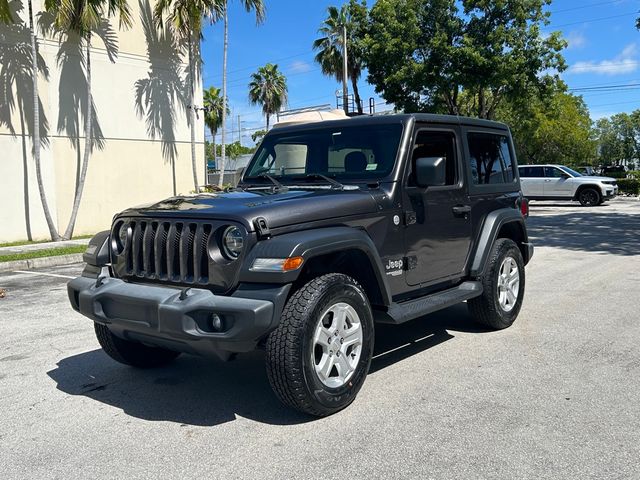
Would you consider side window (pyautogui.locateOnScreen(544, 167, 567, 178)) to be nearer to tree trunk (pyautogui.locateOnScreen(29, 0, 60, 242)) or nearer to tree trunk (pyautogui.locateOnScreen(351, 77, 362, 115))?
tree trunk (pyautogui.locateOnScreen(351, 77, 362, 115))

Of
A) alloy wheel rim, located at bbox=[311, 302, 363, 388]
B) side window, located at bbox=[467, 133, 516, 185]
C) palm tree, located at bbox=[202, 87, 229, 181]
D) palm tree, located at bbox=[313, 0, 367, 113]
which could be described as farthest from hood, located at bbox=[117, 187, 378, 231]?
palm tree, located at bbox=[202, 87, 229, 181]

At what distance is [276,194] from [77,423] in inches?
77.7

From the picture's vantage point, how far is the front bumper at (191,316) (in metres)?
3.37

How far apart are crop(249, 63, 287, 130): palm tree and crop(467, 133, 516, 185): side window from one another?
144 ft

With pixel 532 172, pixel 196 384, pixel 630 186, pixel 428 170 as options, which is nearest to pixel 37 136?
pixel 196 384

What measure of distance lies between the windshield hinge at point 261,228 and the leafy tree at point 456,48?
68.7 ft

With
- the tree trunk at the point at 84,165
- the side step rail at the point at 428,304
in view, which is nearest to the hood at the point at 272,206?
the side step rail at the point at 428,304

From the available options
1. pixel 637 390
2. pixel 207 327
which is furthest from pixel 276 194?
pixel 637 390

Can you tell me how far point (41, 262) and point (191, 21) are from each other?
907cm

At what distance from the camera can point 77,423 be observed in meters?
3.87

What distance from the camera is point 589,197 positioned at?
24.4 m

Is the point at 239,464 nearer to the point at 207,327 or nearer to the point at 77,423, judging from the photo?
the point at 207,327

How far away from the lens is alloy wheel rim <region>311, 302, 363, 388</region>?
375 cm

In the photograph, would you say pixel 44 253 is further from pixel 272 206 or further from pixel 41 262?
pixel 272 206
